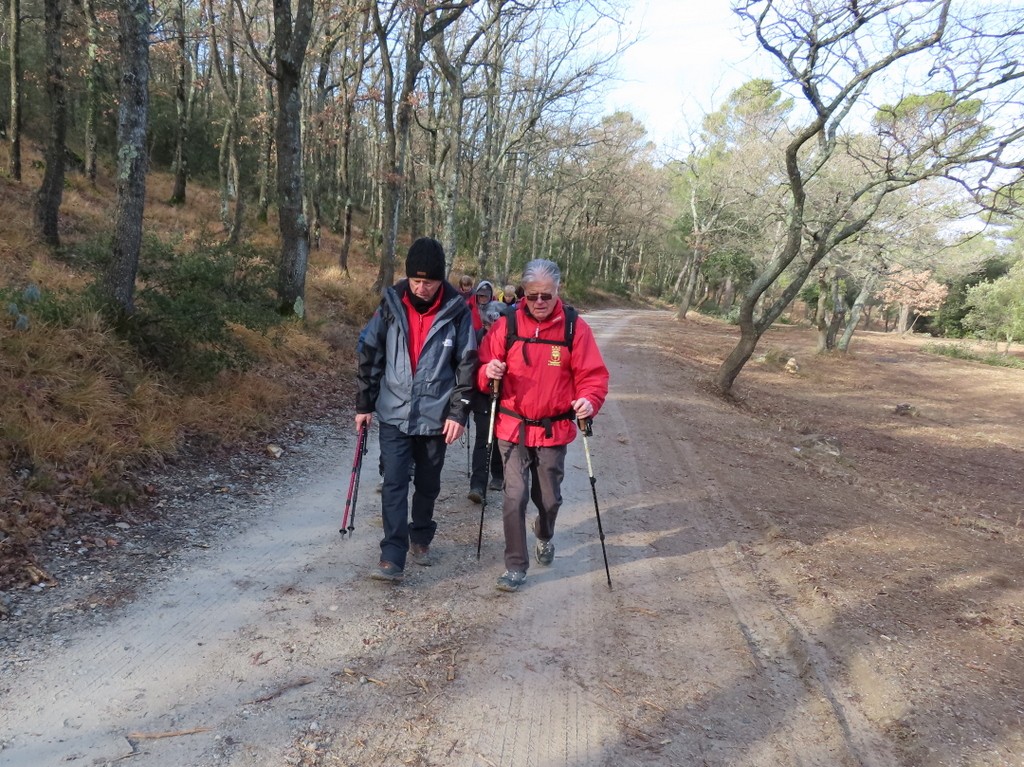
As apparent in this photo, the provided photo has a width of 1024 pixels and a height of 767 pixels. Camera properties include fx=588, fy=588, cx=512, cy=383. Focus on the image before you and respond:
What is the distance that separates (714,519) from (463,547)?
262 cm

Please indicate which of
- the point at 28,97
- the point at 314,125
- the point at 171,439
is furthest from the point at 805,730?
the point at 28,97

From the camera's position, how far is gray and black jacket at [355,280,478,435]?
12.7ft

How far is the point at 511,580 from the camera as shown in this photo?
4.05m

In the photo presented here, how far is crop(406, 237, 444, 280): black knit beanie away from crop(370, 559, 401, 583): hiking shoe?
1925 mm

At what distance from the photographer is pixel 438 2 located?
1334cm

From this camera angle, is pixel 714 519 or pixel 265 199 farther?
pixel 265 199

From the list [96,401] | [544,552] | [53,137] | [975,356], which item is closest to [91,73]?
[53,137]

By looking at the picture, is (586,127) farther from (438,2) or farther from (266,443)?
(266,443)

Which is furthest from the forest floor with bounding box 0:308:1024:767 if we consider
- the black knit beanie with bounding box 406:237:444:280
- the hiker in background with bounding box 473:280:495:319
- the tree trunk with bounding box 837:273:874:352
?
the tree trunk with bounding box 837:273:874:352

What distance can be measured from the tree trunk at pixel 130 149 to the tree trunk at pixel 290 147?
3.88 m

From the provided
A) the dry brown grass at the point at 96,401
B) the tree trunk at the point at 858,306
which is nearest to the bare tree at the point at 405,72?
the dry brown grass at the point at 96,401

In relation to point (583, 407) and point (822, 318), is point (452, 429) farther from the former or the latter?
point (822, 318)

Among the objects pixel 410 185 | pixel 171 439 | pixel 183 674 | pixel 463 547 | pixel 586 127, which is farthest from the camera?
pixel 410 185

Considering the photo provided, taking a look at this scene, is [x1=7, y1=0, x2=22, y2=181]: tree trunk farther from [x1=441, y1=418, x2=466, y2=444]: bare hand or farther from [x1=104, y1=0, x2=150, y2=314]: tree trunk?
[x1=441, y1=418, x2=466, y2=444]: bare hand
